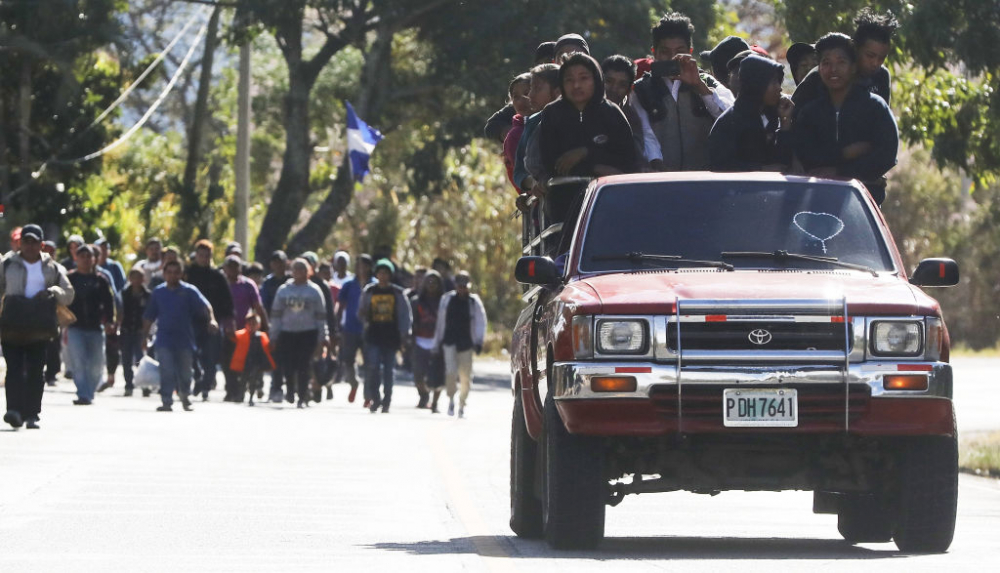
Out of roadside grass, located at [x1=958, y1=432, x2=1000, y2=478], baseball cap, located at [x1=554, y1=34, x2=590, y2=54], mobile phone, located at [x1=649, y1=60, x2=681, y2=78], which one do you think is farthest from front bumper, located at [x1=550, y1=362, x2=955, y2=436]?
roadside grass, located at [x1=958, y1=432, x2=1000, y2=478]

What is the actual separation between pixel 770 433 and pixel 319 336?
16541 millimetres

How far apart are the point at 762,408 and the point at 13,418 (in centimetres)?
1103

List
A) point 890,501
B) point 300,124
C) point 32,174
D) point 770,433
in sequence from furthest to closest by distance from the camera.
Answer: point 300,124 < point 32,174 < point 890,501 < point 770,433

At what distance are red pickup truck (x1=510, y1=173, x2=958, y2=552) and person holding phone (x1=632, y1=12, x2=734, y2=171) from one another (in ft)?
5.05

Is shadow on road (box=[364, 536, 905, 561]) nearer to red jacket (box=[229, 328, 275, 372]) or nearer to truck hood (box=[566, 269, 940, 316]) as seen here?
truck hood (box=[566, 269, 940, 316])

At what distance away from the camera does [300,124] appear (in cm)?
4066

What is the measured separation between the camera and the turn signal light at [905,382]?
391 inches

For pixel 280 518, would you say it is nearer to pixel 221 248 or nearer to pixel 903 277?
pixel 903 277

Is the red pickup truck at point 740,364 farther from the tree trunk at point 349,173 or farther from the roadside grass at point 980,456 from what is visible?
the tree trunk at point 349,173

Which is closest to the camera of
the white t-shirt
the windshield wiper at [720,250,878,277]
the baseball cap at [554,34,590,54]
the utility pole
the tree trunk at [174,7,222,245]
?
the windshield wiper at [720,250,878,277]

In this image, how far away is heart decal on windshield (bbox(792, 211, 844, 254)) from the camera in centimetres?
1096

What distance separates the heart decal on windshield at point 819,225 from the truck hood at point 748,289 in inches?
13.9

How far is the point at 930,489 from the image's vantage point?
10.2 m

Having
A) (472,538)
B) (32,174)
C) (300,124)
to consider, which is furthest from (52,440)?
(300,124)
